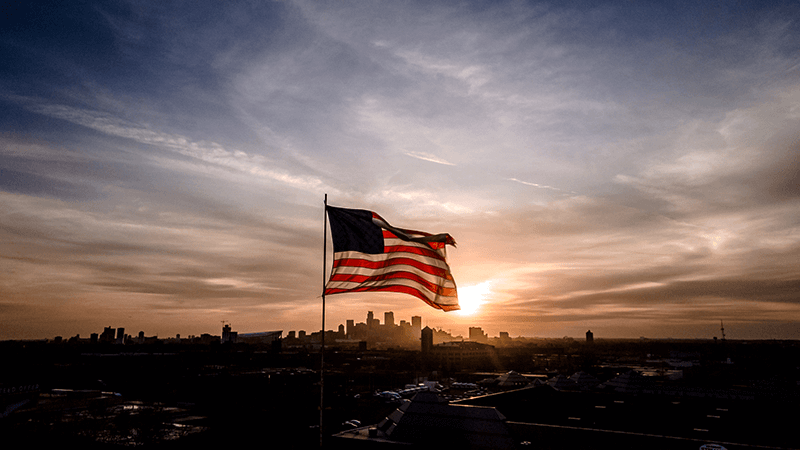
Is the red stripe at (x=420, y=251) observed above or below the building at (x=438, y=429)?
above

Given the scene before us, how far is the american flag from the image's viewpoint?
20.3 m

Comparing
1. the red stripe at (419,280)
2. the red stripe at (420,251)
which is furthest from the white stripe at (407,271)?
the red stripe at (420,251)

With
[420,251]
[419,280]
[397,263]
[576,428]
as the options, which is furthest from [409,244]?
[576,428]

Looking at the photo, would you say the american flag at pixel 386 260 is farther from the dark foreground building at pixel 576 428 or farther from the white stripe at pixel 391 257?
the dark foreground building at pixel 576 428

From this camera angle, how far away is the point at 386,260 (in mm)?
21672

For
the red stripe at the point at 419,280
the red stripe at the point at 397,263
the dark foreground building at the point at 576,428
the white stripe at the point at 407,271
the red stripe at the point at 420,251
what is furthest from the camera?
the dark foreground building at the point at 576,428

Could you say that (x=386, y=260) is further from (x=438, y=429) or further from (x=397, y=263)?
(x=438, y=429)

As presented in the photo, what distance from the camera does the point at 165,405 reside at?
294 ft

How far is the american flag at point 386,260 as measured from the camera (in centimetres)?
2034

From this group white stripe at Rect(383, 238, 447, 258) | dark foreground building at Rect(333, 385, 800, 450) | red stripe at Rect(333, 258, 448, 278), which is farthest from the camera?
dark foreground building at Rect(333, 385, 800, 450)

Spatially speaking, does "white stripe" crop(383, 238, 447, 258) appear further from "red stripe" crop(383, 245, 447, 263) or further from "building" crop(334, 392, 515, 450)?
"building" crop(334, 392, 515, 450)

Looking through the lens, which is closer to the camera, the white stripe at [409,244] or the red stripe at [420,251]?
the white stripe at [409,244]

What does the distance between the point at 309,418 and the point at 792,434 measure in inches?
2502

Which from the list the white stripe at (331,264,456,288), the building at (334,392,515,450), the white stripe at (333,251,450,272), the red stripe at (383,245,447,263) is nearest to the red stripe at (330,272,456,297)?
the white stripe at (331,264,456,288)
